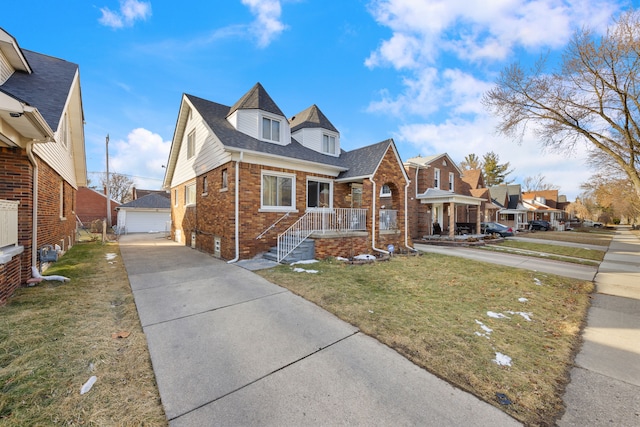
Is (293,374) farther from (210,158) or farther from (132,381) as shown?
(210,158)

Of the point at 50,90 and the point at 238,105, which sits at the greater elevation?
the point at 238,105

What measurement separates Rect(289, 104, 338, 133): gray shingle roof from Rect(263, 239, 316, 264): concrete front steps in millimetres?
6981

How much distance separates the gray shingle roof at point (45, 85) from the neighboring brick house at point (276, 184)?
13.0 ft

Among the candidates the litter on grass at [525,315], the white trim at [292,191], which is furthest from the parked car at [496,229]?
the litter on grass at [525,315]

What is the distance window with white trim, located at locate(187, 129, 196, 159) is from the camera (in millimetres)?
12505

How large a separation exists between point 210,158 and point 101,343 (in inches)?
332

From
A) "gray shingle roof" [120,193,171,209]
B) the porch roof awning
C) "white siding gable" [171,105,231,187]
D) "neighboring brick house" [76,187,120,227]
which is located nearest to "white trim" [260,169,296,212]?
"white siding gable" [171,105,231,187]

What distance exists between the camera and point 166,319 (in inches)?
164

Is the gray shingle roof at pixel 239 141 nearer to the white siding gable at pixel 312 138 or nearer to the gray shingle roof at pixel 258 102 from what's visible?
the white siding gable at pixel 312 138

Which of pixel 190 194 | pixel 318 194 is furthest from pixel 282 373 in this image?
pixel 190 194

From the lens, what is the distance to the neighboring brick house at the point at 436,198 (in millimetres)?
17969

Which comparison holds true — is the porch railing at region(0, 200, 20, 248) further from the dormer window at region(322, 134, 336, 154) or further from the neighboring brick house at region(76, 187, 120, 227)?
the neighboring brick house at region(76, 187, 120, 227)

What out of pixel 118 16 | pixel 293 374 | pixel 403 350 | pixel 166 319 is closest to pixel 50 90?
pixel 118 16

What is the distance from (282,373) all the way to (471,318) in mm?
3605
